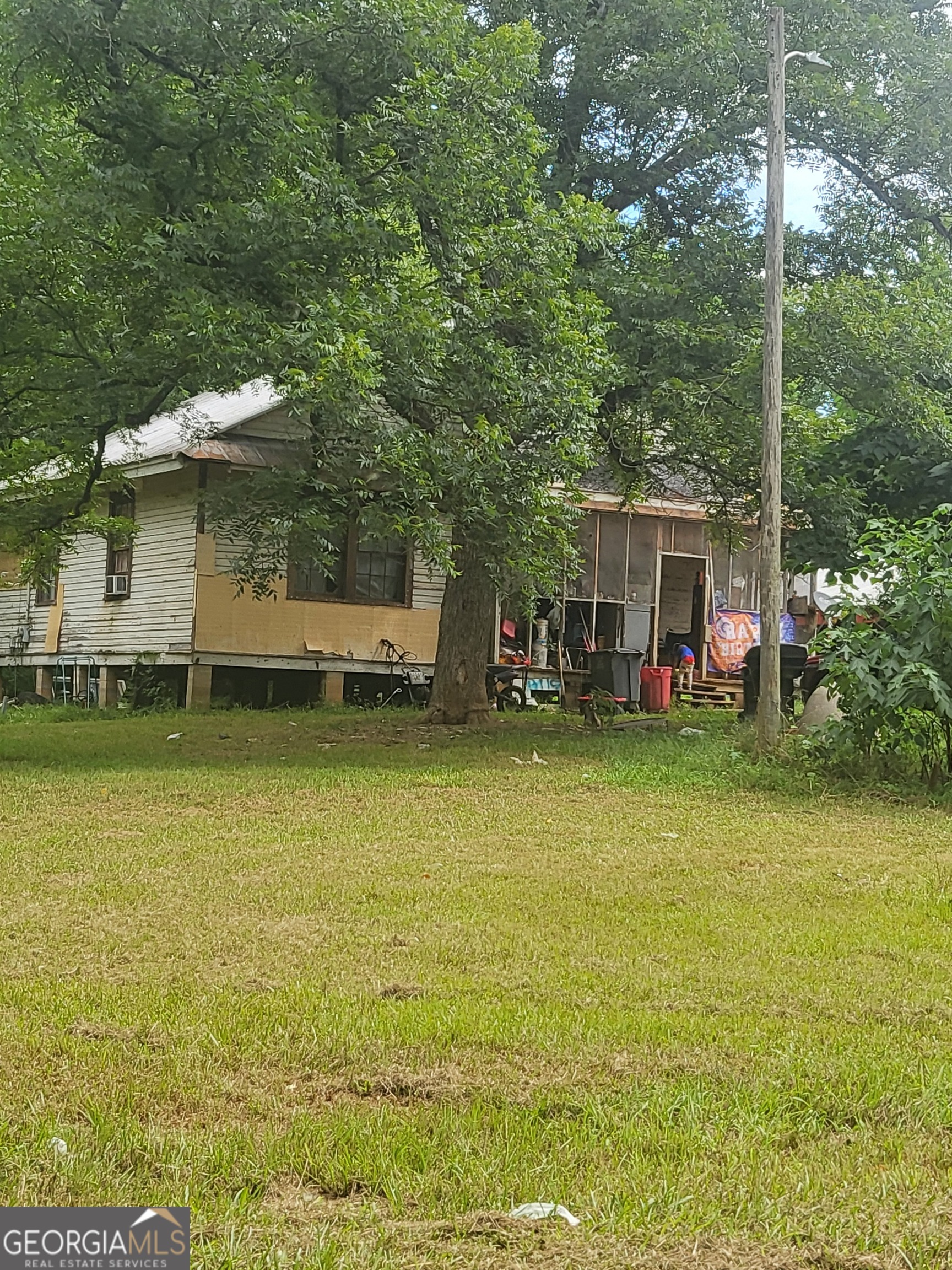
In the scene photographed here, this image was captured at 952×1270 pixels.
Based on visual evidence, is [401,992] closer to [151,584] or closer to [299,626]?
[299,626]

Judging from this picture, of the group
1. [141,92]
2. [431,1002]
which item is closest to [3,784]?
[141,92]

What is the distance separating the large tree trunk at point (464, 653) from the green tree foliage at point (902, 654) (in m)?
5.74

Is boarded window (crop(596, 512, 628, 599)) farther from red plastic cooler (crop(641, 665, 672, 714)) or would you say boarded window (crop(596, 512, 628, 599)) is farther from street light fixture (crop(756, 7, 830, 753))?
street light fixture (crop(756, 7, 830, 753))

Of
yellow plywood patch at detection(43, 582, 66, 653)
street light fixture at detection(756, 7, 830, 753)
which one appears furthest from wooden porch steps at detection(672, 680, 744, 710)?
yellow plywood patch at detection(43, 582, 66, 653)

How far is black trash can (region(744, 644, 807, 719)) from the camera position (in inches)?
675

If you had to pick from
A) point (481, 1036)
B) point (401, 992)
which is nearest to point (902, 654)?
point (401, 992)

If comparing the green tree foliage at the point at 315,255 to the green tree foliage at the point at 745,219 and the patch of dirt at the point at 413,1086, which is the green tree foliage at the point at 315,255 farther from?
the patch of dirt at the point at 413,1086

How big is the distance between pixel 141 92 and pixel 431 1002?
889 cm

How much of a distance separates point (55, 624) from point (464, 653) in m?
9.83

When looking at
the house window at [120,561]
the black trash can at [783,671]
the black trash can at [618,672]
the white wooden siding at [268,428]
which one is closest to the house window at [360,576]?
the white wooden siding at [268,428]

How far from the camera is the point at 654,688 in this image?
66.8 feet

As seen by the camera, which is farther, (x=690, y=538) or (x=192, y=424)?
(x=690, y=538)
